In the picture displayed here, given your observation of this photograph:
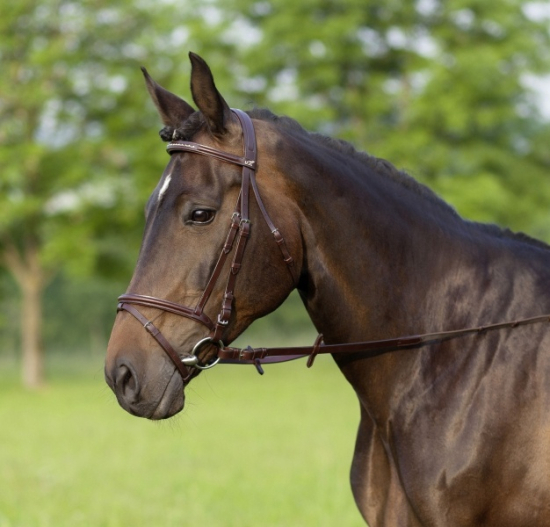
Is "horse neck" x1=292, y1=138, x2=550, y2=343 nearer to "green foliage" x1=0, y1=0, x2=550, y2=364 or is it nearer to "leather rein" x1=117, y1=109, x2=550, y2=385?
"leather rein" x1=117, y1=109, x2=550, y2=385

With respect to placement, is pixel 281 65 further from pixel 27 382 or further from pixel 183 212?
pixel 183 212

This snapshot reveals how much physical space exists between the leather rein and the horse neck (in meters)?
0.07

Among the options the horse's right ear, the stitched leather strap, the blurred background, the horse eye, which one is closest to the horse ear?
the horse's right ear

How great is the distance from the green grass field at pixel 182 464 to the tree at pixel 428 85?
340 inches

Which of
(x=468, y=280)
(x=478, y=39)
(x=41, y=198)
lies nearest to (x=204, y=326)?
(x=468, y=280)

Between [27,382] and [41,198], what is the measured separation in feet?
18.1

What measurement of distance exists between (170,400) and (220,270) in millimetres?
525

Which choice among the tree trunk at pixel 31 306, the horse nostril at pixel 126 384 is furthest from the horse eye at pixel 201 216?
the tree trunk at pixel 31 306

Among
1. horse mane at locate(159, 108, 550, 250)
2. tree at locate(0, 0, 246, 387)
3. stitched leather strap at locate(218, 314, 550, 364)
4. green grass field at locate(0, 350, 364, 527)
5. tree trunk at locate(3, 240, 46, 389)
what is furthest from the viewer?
tree trunk at locate(3, 240, 46, 389)

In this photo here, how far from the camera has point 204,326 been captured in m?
3.14

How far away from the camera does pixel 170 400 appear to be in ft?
10.0

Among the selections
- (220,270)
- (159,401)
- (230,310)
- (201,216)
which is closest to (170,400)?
(159,401)

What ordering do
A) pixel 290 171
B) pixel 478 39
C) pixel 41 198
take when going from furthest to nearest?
pixel 478 39 → pixel 41 198 → pixel 290 171

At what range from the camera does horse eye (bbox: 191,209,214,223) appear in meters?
3.16
